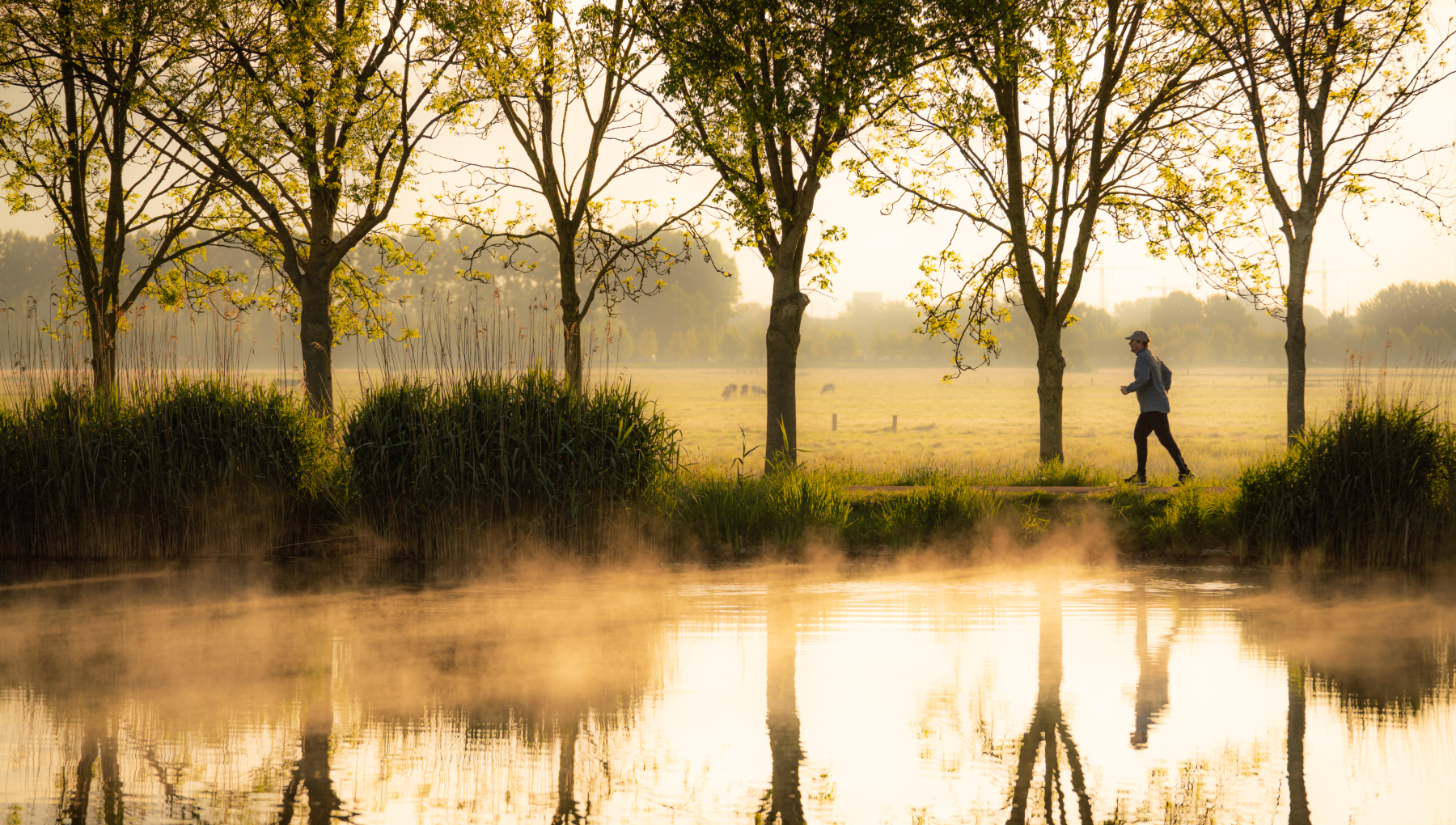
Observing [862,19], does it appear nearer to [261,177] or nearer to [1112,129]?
[1112,129]

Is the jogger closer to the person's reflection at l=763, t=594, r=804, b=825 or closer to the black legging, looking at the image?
the black legging

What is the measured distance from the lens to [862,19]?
1278 cm

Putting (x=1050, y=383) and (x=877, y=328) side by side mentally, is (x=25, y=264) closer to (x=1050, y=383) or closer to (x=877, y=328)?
(x=1050, y=383)

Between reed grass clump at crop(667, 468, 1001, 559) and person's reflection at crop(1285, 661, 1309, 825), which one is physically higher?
reed grass clump at crop(667, 468, 1001, 559)

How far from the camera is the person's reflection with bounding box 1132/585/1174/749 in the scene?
5609 mm

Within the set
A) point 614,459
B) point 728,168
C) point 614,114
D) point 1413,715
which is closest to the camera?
point 1413,715

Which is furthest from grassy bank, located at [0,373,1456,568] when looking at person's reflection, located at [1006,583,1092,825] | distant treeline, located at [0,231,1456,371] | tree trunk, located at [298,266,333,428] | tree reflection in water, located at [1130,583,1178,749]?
distant treeline, located at [0,231,1456,371]

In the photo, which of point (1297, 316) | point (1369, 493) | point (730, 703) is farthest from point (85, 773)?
point (1297, 316)

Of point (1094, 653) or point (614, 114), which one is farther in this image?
point (614, 114)

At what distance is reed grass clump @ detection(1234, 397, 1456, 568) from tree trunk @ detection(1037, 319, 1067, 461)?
6.71m

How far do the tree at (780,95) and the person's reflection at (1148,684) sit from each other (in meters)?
6.35

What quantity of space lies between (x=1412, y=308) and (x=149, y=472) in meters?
114

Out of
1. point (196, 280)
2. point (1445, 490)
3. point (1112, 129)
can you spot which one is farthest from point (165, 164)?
point (1445, 490)

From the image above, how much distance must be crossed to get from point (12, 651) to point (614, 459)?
5348mm
